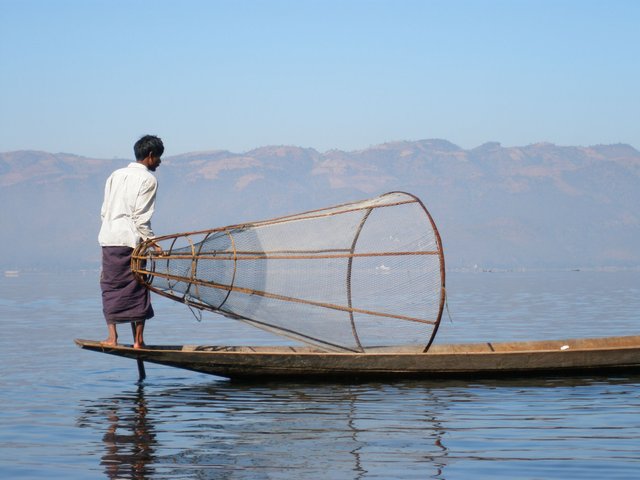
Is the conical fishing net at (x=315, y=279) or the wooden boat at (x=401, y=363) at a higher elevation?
the conical fishing net at (x=315, y=279)

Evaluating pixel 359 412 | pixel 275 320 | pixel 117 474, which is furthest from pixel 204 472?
pixel 275 320

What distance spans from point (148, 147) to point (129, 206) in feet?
1.96

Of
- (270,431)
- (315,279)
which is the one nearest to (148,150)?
(315,279)

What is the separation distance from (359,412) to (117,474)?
9.83 ft

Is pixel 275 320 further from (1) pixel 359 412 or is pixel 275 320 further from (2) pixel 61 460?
(2) pixel 61 460

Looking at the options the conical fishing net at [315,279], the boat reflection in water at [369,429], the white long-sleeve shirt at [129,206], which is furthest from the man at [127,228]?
the boat reflection in water at [369,429]

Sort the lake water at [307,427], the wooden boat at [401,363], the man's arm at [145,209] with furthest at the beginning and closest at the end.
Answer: the wooden boat at [401,363]
the man's arm at [145,209]
the lake water at [307,427]

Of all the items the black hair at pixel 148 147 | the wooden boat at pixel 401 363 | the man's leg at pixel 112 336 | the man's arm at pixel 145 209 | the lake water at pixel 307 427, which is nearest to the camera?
the lake water at pixel 307 427

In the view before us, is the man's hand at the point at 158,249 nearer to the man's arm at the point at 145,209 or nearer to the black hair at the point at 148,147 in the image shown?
the man's arm at the point at 145,209

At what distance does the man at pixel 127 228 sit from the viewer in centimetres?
1085

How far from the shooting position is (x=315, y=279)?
1216cm

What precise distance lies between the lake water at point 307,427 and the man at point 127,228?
2.98ft

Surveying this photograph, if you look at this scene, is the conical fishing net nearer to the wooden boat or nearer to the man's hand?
the man's hand

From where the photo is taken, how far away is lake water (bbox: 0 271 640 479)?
7.61 m
